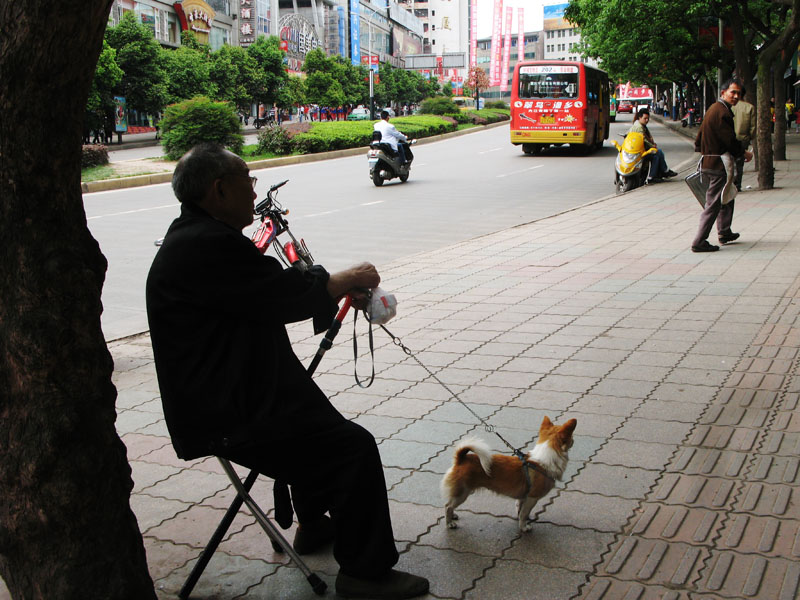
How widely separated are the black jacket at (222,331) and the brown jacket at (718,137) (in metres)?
7.55

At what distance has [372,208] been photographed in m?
15.8

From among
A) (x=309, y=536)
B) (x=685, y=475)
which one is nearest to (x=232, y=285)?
(x=309, y=536)

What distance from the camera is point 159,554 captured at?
3.25 metres

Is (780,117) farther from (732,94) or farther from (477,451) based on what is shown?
(477,451)

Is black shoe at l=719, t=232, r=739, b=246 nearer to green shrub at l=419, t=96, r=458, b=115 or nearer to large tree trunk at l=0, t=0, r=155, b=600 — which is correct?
large tree trunk at l=0, t=0, r=155, b=600

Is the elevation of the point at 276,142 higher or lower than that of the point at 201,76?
lower

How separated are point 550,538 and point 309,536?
899 millimetres

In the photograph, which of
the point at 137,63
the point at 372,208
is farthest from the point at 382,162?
the point at 137,63

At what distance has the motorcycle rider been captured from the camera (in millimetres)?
17875

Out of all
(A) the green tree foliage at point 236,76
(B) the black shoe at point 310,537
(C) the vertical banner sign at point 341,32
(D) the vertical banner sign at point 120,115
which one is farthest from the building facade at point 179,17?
(B) the black shoe at point 310,537

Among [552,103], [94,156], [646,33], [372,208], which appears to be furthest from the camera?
[646,33]

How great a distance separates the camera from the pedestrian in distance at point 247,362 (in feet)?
8.41

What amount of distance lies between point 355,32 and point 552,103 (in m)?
87.4

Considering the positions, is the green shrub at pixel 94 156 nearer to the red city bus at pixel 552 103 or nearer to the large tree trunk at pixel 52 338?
the red city bus at pixel 552 103
